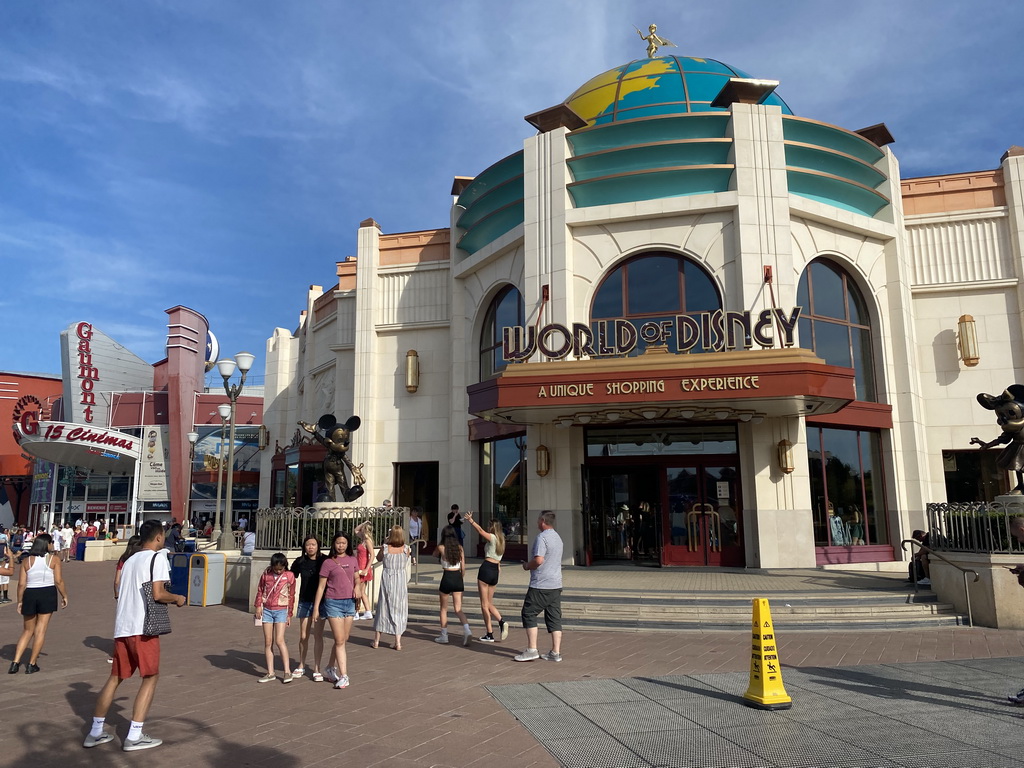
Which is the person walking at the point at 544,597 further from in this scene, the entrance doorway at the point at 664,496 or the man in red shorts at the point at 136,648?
the entrance doorway at the point at 664,496

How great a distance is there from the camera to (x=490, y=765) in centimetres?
527

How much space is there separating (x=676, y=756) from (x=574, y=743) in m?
0.82

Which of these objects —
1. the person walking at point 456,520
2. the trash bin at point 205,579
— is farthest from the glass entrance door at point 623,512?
the trash bin at point 205,579

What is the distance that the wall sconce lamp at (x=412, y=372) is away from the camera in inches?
847

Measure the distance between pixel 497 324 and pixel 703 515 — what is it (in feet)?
25.9

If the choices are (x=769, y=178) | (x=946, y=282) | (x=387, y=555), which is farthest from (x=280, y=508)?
(x=946, y=282)

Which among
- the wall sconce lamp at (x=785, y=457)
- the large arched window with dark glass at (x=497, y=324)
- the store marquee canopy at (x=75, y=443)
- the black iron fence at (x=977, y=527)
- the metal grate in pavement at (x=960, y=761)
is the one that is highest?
the large arched window with dark glass at (x=497, y=324)

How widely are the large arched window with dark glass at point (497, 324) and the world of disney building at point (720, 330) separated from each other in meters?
0.08

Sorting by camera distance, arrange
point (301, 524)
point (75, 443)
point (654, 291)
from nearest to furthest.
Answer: point (301, 524), point (654, 291), point (75, 443)

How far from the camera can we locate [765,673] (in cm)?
658

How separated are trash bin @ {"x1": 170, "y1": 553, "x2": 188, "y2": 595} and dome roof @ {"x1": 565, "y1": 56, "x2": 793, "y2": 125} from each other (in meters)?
15.5

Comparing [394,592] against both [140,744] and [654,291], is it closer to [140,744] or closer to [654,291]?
[140,744]

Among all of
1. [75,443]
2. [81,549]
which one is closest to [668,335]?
[81,549]

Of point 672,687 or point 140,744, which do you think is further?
point 672,687
